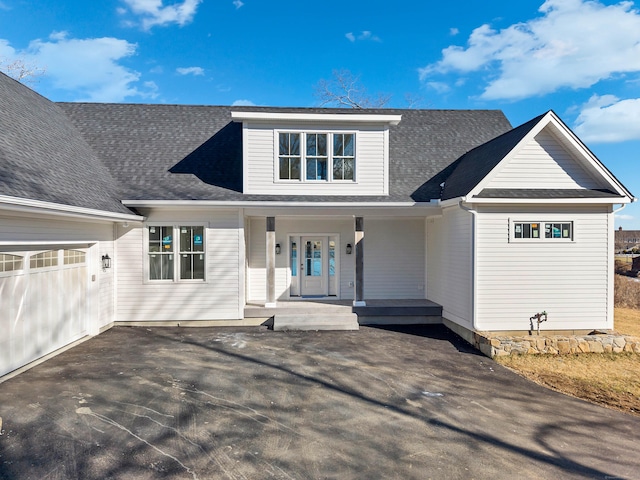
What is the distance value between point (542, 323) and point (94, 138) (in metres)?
13.6

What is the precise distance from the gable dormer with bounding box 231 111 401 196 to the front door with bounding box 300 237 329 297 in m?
2.04

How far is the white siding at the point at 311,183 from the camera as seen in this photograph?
408 inches

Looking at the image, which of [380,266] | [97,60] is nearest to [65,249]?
[380,266]

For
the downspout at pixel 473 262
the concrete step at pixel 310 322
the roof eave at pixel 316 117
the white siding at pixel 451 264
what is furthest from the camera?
the roof eave at pixel 316 117

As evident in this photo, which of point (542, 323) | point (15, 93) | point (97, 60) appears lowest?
point (542, 323)

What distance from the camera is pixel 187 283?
997 centimetres

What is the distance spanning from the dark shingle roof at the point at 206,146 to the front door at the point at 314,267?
82.7 inches

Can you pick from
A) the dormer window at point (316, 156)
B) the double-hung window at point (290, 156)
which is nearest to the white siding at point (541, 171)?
the dormer window at point (316, 156)

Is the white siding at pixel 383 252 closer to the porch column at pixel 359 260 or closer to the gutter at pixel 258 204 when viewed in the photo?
the porch column at pixel 359 260

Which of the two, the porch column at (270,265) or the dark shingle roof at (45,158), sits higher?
the dark shingle roof at (45,158)

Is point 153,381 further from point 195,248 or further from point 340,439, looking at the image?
point 195,248

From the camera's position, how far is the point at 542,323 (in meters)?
8.59

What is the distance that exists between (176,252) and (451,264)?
742 cm

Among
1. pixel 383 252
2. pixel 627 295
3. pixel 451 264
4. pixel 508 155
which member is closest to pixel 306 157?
pixel 383 252
